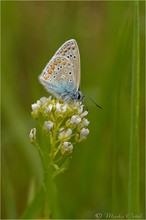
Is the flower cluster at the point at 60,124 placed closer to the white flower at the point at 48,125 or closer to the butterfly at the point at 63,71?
the white flower at the point at 48,125

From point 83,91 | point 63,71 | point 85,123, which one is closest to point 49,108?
point 85,123

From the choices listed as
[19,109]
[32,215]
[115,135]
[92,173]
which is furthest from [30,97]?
[32,215]

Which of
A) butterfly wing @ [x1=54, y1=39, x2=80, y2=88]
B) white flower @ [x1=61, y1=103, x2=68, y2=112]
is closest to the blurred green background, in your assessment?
butterfly wing @ [x1=54, y1=39, x2=80, y2=88]

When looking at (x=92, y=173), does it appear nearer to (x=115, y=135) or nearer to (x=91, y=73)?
(x=115, y=135)

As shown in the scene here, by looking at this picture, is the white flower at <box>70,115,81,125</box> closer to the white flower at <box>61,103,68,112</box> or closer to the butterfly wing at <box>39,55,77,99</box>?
the white flower at <box>61,103,68,112</box>

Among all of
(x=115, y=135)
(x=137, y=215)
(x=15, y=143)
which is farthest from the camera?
(x=15, y=143)

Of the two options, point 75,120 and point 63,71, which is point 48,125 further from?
point 63,71

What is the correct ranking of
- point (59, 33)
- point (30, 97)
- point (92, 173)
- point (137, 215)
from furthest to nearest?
point (30, 97) < point (59, 33) < point (92, 173) < point (137, 215)

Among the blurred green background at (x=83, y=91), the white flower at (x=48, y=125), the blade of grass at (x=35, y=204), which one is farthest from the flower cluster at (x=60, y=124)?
the blurred green background at (x=83, y=91)

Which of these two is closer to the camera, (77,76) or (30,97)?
(77,76)
